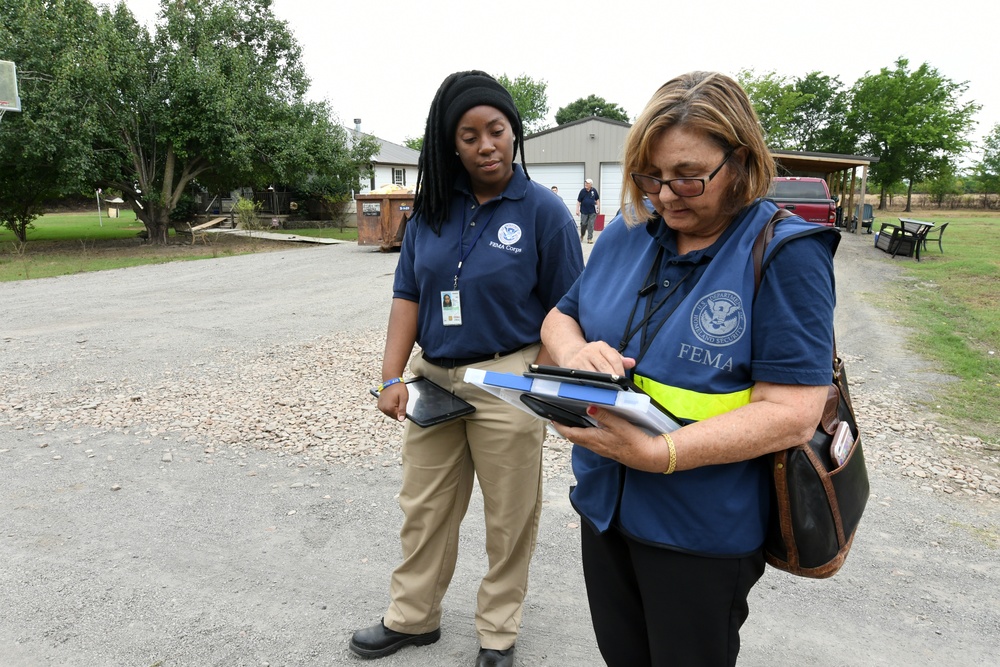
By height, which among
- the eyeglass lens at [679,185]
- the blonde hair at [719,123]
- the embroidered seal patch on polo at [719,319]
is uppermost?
the blonde hair at [719,123]

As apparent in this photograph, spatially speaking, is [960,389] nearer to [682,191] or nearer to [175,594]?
[682,191]

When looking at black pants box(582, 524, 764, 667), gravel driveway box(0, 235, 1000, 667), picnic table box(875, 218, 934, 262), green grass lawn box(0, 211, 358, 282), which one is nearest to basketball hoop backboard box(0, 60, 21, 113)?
green grass lawn box(0, 211, 358, 282)

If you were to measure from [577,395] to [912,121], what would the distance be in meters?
54.4

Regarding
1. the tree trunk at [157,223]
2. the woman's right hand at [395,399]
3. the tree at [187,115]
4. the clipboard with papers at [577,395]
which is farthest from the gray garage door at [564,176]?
the clipboard with papers at [577,395]

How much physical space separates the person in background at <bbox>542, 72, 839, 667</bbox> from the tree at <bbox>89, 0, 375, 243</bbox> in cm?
2130

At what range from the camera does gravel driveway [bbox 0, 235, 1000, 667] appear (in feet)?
8.86

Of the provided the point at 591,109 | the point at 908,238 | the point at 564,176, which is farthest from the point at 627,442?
the point at 591,109

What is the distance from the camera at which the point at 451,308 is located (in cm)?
241

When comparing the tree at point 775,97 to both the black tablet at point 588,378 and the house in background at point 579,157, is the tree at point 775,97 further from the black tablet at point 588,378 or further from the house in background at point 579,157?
the black tablet at point 588,378

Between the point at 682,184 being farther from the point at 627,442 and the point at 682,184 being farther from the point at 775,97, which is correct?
the point at 775,97

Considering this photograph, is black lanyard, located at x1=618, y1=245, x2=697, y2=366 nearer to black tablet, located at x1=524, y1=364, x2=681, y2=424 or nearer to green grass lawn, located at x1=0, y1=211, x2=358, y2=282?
black tablet, located at x1=524, y1=364, x2=681, y2=424

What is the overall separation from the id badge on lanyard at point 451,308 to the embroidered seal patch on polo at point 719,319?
112 centimetres

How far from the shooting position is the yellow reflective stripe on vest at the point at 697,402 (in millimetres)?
1396

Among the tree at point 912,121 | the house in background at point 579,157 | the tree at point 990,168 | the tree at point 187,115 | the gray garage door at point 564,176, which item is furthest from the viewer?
the tree at point 990,168
